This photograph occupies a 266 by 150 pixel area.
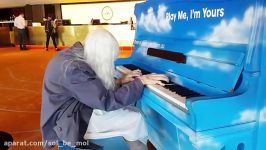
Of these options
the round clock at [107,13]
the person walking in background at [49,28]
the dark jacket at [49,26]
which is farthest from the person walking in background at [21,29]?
the round clock at [107,13]

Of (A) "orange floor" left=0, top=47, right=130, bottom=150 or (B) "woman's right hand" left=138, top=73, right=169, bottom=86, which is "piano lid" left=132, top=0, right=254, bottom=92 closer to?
(B) "woman's right hand" left=138, top=73, right=169, bottom=86

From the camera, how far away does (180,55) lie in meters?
1.80

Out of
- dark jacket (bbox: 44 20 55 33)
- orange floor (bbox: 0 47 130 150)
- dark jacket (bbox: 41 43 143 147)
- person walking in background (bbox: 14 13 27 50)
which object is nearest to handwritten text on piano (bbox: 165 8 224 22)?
dark jacket (bbox: 41 43 143 147)

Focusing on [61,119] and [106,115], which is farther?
[106,115]

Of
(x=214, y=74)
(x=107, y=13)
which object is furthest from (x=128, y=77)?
(x=107, y=13)

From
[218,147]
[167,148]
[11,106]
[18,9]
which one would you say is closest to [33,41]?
[18,9]

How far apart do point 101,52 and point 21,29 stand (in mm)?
11789

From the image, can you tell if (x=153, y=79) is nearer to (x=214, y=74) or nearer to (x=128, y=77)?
(x=128, y=77)

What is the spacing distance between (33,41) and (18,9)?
6999mm

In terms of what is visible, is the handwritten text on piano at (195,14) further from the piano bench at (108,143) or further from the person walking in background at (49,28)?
the person walking in background at (49,28)

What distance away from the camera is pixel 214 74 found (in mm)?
1457

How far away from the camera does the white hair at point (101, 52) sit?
5.34 ft

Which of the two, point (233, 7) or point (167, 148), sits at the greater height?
point (233, 7)

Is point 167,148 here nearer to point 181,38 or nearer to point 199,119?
point 181,38
